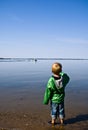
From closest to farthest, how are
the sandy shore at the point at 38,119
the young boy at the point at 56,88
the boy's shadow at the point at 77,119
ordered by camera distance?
the young boy at the point at 56,88 < the sandy shore at the point at 38,119 < the boy's shadow at the point at 77,119

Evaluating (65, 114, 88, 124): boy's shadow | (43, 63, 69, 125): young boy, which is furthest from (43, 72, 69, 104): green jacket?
(65, 114, 88, 124): boy's shadow

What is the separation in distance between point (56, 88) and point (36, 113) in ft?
6.65

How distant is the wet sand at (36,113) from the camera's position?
694 centimetres

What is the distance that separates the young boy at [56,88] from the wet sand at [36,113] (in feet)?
1.83

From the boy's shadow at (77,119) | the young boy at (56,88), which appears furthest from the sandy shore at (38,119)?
the young boy at (56,88)

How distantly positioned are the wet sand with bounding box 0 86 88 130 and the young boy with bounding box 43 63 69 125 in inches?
22.0

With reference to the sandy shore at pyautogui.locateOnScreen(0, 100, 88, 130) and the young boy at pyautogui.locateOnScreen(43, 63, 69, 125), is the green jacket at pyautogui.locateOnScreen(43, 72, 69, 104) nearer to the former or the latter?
the young boy at pyautogui.locateOnScreen(43, 63, 69, 125)

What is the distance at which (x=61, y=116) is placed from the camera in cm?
694

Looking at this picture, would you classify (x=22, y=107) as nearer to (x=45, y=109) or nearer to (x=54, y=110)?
(x=45, y=109)

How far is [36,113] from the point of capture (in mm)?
8328

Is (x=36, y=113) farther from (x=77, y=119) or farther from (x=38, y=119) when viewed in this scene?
(x=77, y=119)

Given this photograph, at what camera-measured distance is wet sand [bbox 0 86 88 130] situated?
6938 mm

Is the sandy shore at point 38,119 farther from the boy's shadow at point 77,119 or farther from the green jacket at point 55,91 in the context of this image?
the green jacket at point 55,91

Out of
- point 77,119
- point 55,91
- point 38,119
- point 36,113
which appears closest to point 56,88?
point 55,91
